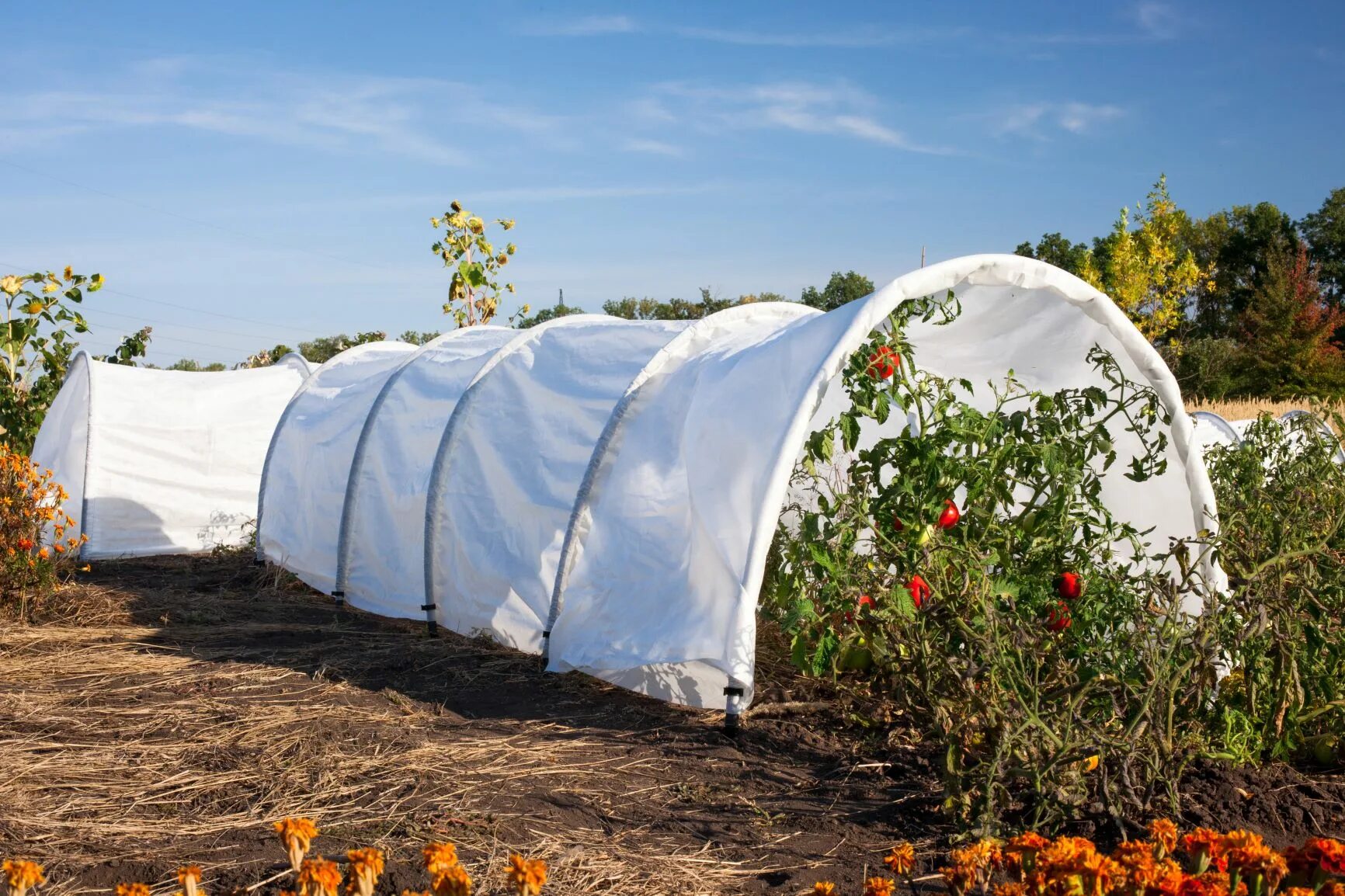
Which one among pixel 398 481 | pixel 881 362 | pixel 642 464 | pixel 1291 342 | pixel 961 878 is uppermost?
pixel 1291 342

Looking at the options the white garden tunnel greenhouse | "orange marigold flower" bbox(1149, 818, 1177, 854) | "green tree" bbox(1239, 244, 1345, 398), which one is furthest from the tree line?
"orange marigold flower" bbox(1149, 818, 1177, 854)

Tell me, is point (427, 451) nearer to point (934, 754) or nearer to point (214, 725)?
point (214, 725)

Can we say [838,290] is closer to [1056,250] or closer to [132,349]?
[1056,250]

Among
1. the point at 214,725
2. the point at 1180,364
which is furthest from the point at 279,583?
the point at 1180,364

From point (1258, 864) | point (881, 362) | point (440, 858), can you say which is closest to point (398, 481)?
point (881, 362)

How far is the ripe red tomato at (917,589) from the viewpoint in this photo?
12.5 ft

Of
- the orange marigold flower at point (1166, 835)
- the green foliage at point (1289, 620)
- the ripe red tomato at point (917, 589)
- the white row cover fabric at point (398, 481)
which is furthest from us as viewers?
the white row cover fabric at point (398, 481)

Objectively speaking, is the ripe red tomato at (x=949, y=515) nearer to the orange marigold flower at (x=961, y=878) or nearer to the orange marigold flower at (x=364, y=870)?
the orange marigold flower at (x=961, y=878)

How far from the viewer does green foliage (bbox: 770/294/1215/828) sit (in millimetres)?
3287

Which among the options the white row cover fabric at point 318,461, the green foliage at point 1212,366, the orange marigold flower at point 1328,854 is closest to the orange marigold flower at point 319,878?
the orange marigold flower at point 1328,854

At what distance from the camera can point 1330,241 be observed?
3183cm

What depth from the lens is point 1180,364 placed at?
77.5ft

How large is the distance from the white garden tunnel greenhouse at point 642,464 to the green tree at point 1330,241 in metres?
31.1

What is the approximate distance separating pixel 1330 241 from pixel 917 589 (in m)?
33.8
